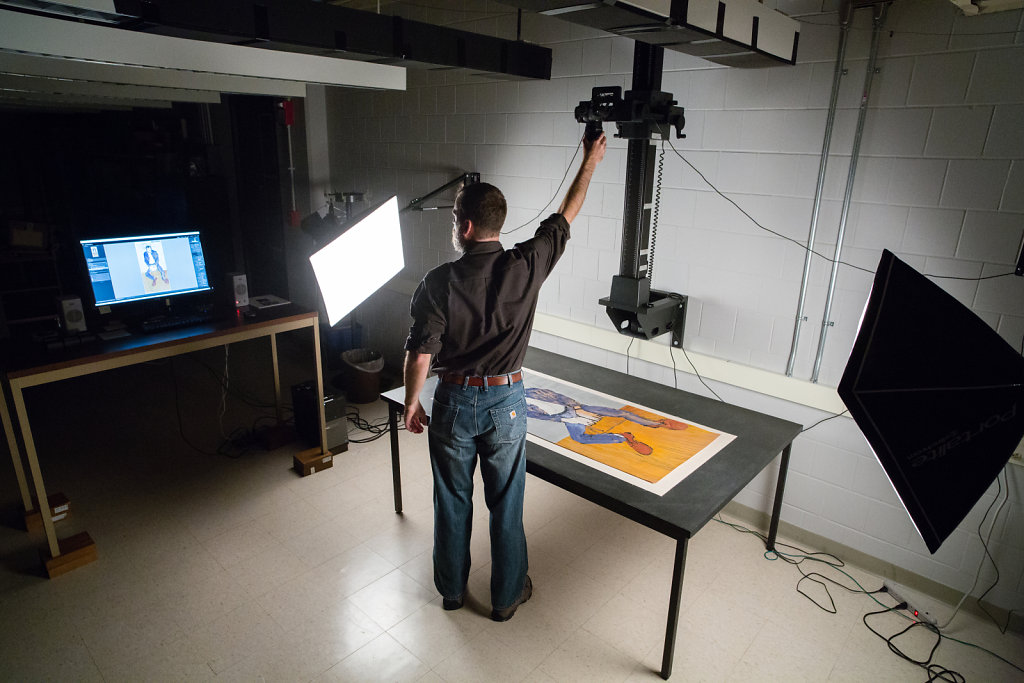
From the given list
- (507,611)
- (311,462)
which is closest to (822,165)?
(507,611)

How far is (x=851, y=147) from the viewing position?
224 cm

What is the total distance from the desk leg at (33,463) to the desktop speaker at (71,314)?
39 centimetres

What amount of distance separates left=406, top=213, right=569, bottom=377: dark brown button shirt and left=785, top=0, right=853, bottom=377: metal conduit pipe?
3.80 feet

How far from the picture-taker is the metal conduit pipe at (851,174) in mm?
2098

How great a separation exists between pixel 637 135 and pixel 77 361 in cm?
236

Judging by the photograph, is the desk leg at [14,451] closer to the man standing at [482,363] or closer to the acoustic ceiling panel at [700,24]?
the man standing at [482,363]

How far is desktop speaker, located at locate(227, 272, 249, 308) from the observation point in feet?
10.3

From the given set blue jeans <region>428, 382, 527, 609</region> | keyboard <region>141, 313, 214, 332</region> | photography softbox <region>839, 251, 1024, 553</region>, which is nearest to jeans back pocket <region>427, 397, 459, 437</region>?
blue jeans <region>428, 382, 527, 609</region>

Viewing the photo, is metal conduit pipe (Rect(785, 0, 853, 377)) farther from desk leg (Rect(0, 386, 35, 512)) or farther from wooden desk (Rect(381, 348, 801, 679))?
desk leg (Rect(0, 386, 35, 512))

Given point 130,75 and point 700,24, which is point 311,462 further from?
point 700,24

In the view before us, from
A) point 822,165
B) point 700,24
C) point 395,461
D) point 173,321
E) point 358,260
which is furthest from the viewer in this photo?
point 358,260

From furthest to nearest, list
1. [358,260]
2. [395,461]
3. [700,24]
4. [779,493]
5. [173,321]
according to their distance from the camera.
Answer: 1. [358,260]
2. [173,321]
3. [395,461]
4. [779,493]
5. [700,24]

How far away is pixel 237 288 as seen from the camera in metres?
3.15

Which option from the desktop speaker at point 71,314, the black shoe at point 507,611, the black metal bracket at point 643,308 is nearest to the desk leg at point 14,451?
the desktop speaker at point 71,314
